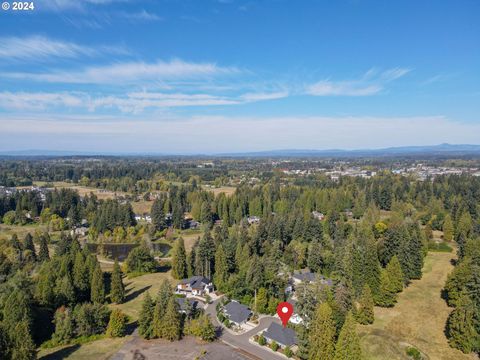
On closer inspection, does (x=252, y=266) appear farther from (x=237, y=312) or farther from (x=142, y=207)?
(x=142, y=207)

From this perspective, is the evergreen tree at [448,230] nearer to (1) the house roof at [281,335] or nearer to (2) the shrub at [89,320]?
(1) the house roof at [281,335]

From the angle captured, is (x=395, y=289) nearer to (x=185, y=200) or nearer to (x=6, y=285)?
(x=6, y=285)

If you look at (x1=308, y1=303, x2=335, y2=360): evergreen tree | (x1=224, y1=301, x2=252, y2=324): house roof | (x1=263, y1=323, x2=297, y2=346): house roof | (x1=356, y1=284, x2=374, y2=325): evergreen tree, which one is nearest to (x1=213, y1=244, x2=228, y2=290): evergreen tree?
(x1=224, y1=301, x2=252, y2=324): house roof

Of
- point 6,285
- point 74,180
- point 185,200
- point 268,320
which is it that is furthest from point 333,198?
point 74,180

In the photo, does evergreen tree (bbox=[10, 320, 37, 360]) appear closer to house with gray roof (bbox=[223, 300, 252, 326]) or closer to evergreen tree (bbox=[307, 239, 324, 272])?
house with gray roof (bbox=[223, 300, 252, 326])

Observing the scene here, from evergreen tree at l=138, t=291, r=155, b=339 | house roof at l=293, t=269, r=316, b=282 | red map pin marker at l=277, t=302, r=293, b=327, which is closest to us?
evergreen tree at l=138, t=291, r=155, b=339

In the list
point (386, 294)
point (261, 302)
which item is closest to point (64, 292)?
point (261, 302)
